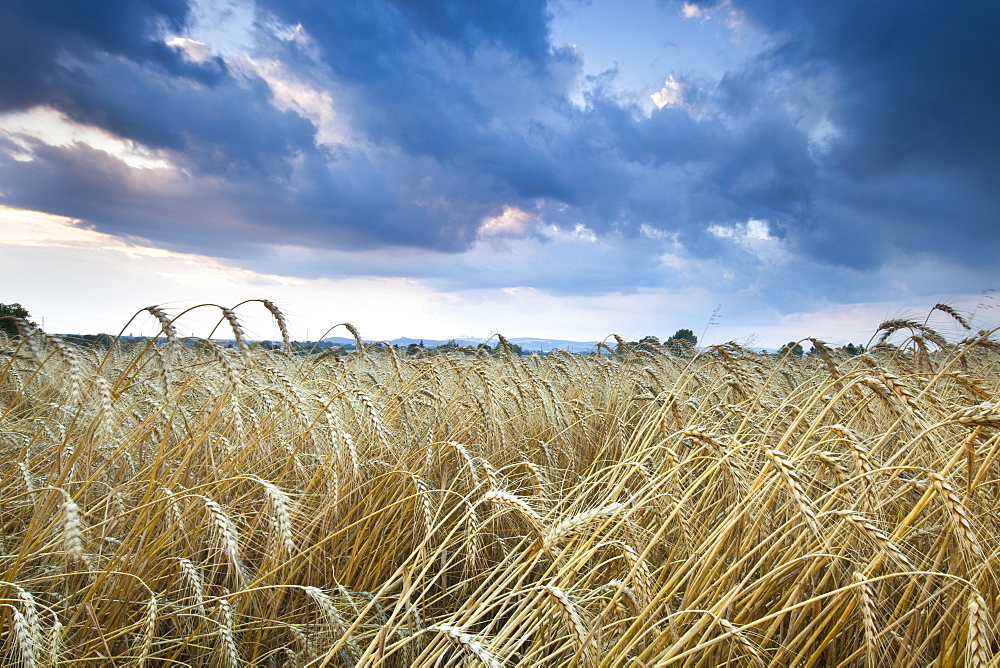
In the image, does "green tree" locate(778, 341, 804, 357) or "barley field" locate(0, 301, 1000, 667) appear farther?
"green tree" locate(778, 341, 804, 357)

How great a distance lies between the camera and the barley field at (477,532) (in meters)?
1.69

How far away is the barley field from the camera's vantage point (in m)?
1.69

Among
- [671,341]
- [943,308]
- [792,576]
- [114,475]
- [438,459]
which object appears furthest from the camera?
[671,341]

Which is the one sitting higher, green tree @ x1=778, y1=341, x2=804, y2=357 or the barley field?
green tree @ x1=778, y1=341, x2=804, y2=357

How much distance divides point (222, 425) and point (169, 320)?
3.03 feet

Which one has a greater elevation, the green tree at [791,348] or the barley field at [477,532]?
the green tree at [791,348]

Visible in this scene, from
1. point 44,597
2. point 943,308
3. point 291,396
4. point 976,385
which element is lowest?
point 44,597

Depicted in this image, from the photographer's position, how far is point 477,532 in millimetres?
1924

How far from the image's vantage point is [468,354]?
18.5 feet

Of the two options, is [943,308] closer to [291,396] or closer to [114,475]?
[291,396]

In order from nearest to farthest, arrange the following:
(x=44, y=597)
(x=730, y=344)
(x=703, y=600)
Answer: (x=703, y=600) < (x=44, y=597) < (x=730, y=344)

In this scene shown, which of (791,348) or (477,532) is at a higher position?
(791,348)

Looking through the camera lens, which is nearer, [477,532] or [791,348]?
[477,532]

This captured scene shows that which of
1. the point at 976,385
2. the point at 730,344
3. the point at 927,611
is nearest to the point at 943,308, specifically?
the point at 730,344
